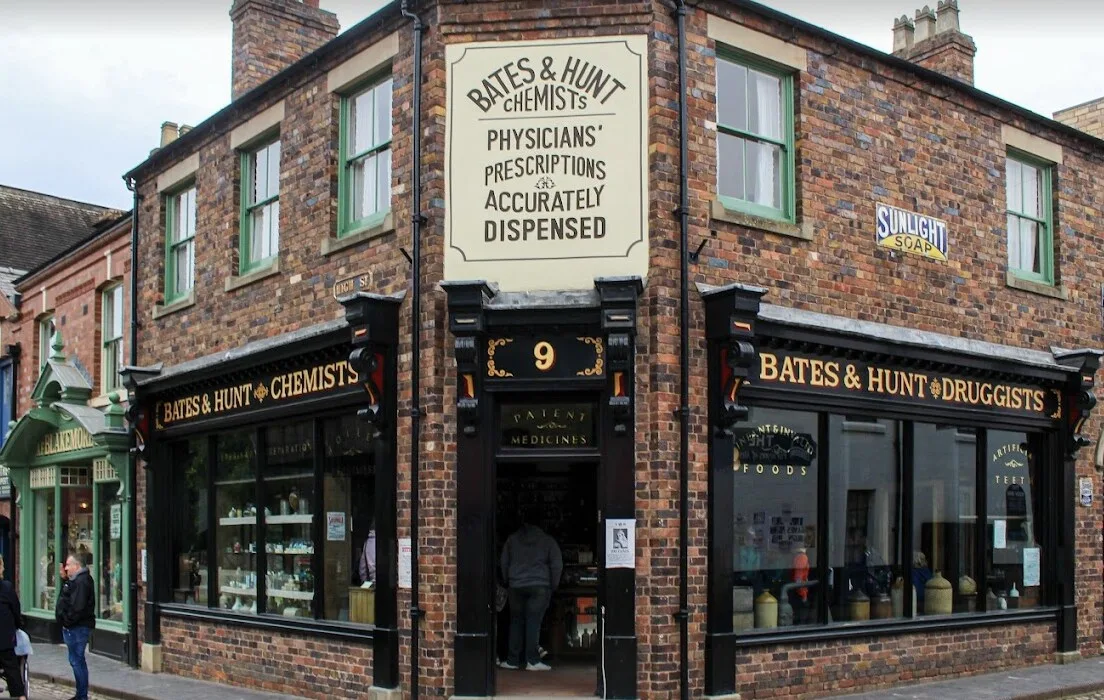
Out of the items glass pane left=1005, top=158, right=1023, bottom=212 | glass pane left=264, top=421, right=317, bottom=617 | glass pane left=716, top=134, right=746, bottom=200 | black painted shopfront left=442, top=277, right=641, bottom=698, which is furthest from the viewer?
glass pane left=1005, top=158, right=1023, bottom=212

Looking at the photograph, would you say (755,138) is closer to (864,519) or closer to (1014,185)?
(864,519)

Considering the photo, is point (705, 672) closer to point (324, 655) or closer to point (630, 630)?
point (630, 630)

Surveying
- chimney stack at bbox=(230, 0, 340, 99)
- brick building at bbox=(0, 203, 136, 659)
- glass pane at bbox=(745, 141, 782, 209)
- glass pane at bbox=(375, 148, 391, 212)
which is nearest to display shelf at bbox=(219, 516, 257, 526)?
brick building at bbox=(0, 203, 136, 659)

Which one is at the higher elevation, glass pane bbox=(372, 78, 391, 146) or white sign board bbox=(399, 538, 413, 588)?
glass pane bbox=(372, 78, 391, 146)

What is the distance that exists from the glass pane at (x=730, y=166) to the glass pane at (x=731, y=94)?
0.52 ft

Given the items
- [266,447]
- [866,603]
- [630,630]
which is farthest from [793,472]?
[266,447]

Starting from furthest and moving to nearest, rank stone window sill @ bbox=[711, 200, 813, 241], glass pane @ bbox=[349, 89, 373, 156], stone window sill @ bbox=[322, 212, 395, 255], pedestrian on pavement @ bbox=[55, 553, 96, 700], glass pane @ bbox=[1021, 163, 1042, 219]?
glass pane @ bbox=[1021, 163, 1042, 219] → pedestrian on pavement @ bbox=[55, 553, 96, 700] → glass pane @ bbox=[349, 89, 373, 156] → stone window sill @ bbox=[322, 212, 395, 255] → stone window sill @ bbox=[711, 200, 813, 241]

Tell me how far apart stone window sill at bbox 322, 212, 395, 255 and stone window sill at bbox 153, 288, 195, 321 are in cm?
354

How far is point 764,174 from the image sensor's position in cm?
1221

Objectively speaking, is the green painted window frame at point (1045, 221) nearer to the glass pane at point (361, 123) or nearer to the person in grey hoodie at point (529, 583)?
the person in grey hoodie at point (529, 583)

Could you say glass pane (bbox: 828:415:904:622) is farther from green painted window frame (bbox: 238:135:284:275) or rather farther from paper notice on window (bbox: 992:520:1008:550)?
green painted window frame (bbox: 238:135:284:275)

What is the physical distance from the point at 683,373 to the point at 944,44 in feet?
26.5

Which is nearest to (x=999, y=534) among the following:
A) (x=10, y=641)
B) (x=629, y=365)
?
(x=629, y=365)

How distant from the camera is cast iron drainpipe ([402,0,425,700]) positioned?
1109 cm
